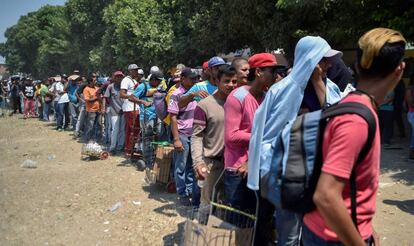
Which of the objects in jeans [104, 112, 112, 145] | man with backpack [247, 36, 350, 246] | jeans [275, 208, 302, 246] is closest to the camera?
man with backpack [247, 36, 350, 246]

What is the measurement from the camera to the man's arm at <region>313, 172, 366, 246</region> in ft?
5.01

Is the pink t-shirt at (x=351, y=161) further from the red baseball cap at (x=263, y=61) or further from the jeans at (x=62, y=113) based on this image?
the jeans at (x=62, y=113)

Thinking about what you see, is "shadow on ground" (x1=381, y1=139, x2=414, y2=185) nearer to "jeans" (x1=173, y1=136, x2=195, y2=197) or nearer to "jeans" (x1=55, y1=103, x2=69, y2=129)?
"jeans" (x1=173, y1=136, x2=195, y2=197)

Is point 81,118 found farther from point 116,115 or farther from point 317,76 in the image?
point 317,76

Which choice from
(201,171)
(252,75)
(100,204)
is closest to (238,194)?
(201,171)

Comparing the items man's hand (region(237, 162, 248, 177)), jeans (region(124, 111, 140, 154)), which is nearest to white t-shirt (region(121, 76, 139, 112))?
jeans (region(124, 111, 140, 154))

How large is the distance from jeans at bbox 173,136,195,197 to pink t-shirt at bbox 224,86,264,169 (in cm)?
221

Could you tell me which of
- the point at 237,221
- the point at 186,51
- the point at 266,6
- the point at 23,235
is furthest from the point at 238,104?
the point at 186,51

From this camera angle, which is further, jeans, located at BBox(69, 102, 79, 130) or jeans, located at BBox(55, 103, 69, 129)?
jeans, located at BBox(55, 103, 69, 129)

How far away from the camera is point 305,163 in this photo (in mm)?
1651

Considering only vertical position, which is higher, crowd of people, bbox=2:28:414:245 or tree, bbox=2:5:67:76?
tree, bbox=2:5:67:76

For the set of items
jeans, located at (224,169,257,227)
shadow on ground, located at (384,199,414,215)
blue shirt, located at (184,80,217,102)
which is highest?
blue shirt, located at (184,80,217,102)

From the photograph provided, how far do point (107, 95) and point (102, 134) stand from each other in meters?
2.53

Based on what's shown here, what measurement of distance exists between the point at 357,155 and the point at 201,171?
2.41 meters
